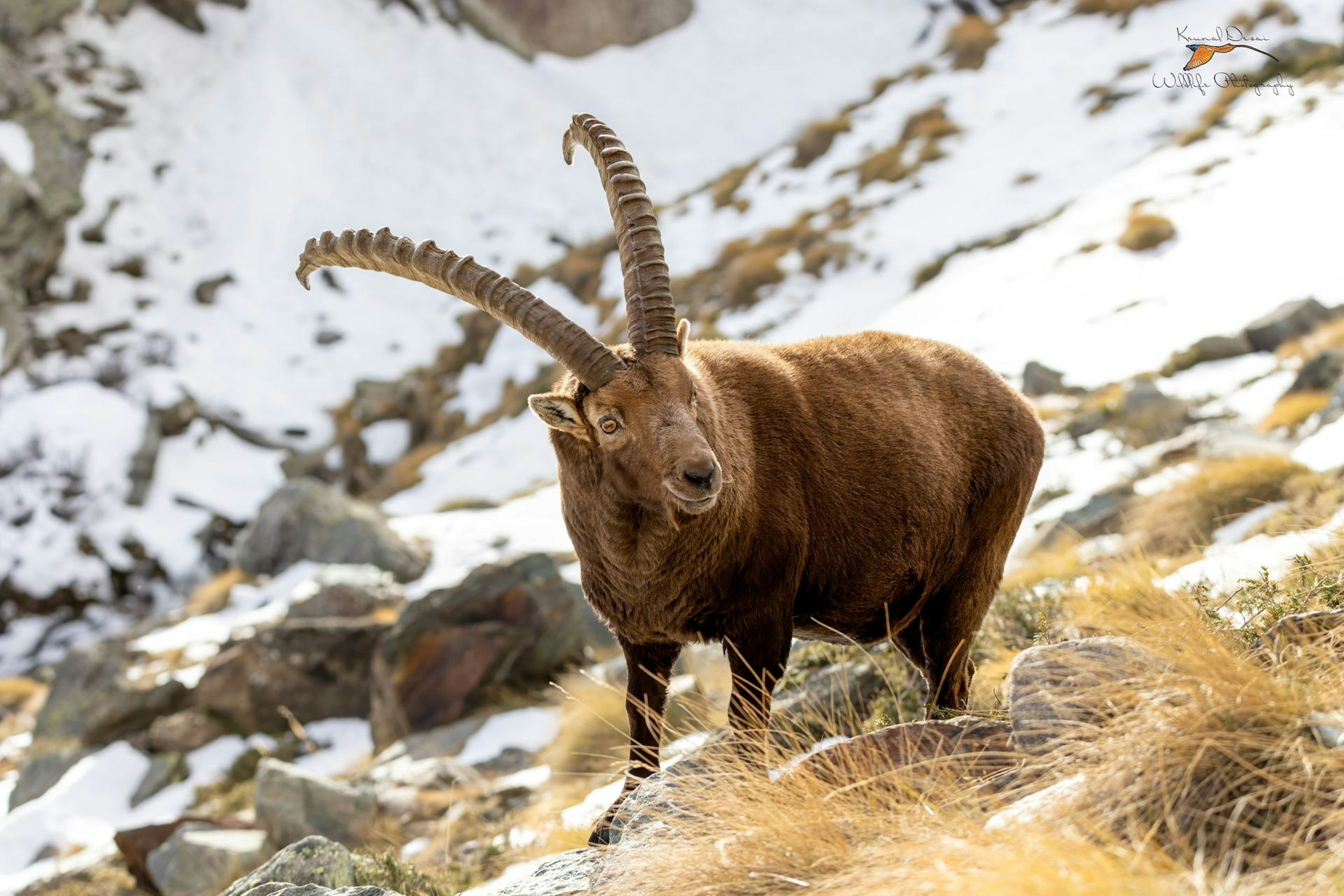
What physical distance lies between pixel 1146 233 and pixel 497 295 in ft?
45.9

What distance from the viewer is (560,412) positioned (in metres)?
4.27

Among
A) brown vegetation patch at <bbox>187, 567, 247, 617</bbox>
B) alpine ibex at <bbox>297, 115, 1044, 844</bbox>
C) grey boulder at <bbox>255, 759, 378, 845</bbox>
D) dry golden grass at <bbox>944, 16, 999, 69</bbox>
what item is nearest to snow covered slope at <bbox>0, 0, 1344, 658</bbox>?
dry golden grass at <bbox>944, 16, 999, 69</bbox>

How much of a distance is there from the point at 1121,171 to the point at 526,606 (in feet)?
48.6

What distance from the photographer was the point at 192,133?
28203mm

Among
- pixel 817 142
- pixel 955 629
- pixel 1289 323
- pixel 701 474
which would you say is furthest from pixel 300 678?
pixel 817 142

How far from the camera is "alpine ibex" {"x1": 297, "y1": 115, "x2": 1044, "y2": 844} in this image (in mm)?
4168

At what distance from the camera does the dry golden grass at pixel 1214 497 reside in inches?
282

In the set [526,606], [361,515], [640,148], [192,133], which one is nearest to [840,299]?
[361,515]

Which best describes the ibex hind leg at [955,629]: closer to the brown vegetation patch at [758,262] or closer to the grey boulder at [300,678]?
the grey boulder at [300,678]

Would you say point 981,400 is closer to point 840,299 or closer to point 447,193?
point 840,299

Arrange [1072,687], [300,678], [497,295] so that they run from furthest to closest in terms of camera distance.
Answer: [300,678]
[497,295]
[1072,687]

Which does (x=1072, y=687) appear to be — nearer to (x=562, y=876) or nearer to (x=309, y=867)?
(x=562, y=876)

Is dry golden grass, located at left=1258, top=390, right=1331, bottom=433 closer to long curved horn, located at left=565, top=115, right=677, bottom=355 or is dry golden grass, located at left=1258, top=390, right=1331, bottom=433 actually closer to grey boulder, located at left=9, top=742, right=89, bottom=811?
long curved horn, located at left=565, top=115, right=677, bottom=355

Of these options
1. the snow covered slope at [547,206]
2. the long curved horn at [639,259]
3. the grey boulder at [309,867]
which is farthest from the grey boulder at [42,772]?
the long curved horn at [639,259]
